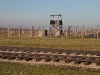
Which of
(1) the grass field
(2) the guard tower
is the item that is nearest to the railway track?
(1) the grass field

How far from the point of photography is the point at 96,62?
44.8 feet

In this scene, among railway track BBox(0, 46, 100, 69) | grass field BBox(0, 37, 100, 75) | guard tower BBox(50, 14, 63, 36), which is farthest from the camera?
guard tower BBox(50, 14, 63, 36)

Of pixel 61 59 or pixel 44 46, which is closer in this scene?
pixel 61 59

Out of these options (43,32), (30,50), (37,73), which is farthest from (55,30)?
(37,73)

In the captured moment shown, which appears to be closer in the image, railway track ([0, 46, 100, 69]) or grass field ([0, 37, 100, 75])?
grass field ([0, 37, 100, 75])

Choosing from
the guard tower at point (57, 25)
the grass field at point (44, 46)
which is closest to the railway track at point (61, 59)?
the grass field at point (44, 46)

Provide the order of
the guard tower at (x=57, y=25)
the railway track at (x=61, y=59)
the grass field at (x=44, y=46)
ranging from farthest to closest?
1. the guard tower at (x=57, y=25)
2. the railway track at (x=61, y=59)
3. the grass field at (x=44, y=46)

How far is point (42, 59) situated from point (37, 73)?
531cm

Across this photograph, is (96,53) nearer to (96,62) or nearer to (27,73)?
(96,62)

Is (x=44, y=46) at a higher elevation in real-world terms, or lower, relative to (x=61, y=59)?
higher

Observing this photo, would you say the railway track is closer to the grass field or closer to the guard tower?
the grass field

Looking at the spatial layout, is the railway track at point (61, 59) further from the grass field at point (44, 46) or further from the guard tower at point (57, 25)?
the guard tower at point (57, 25)

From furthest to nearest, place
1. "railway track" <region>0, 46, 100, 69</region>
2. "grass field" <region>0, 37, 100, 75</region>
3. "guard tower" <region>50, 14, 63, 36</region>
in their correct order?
"guard tower" <region>50, 14, 63, 36</region>, "railway track" <region>0, 46, 100, 69</region>, "grass field" <region>0, 37, 100, 75</region>

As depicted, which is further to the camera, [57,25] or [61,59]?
[57,25]
